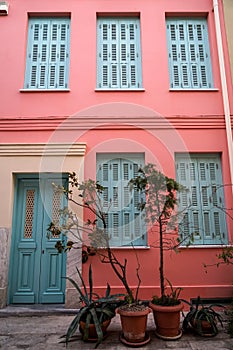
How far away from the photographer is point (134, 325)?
3.94 meters

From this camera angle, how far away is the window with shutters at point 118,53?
6.69 m

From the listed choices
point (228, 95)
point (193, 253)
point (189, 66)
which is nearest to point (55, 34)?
point (189, 66)

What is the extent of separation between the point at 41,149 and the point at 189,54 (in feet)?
13.7

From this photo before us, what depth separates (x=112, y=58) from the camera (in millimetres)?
6828

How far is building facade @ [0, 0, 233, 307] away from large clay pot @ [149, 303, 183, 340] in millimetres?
1431

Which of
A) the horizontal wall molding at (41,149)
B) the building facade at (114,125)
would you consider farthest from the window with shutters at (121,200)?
the horizontal wall molding at (41,149)

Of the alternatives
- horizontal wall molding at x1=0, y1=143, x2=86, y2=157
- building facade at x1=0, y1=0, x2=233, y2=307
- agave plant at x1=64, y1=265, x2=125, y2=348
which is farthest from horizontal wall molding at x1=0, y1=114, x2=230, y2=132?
agave plant at x1=64, y1=265, x2=125, y2=348

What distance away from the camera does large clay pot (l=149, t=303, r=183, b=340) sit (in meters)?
4.02

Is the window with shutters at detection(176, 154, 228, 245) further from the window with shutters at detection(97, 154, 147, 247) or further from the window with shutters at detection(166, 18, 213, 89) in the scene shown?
the window with shutters at detection(166, 18, 213, 89)

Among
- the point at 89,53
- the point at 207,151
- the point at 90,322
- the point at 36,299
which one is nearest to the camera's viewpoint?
the point at 90,322

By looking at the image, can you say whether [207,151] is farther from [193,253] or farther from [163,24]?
[163,24]

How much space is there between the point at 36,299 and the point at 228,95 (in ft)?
19.5

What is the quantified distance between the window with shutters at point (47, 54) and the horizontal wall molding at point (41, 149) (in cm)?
151

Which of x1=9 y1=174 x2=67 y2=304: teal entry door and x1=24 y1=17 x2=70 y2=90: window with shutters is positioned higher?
x1=24 y1=17 x2=70 y2=90: window with shutters
